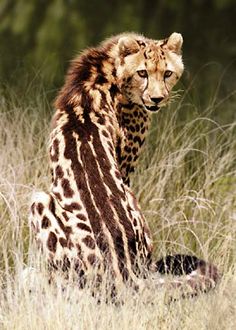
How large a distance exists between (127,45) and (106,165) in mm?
763

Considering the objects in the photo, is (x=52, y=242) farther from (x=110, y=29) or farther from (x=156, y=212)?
(x=110, y=29)

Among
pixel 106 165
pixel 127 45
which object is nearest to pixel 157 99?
pixel 127 45

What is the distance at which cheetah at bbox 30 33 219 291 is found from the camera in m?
5.75

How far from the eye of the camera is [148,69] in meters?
6.37

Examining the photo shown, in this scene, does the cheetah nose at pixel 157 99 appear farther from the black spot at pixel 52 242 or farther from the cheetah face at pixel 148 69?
the black spot at pixel 52 242

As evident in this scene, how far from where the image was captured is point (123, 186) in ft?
19.6

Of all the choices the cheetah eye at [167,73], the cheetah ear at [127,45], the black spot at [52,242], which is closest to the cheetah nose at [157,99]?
the cheetah eye at [167,73]

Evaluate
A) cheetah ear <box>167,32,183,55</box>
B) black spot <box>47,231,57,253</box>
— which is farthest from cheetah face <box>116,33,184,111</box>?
black spot <box>47,231,57,253</box>

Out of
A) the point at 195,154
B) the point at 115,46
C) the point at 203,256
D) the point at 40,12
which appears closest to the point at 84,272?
the point at 203,256

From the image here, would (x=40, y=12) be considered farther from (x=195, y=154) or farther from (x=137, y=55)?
(x=137, y=55)

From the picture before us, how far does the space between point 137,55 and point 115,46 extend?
216 mm

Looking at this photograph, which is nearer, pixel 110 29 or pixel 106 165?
pixel 106 165

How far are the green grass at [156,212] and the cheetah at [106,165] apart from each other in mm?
141

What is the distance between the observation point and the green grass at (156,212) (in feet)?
17.7
